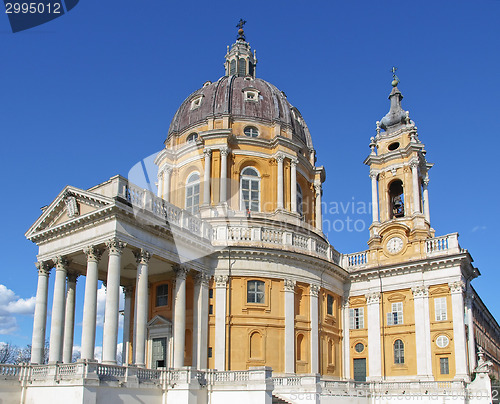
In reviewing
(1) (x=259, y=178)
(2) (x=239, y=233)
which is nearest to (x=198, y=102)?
(1) (x=259, y=178)

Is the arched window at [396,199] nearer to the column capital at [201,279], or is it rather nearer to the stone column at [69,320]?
the column capital at [201,279]

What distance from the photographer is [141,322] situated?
2436 centimetres

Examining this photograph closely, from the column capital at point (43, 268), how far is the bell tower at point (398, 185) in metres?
19.8

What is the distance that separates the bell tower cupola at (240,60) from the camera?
44.3 meters

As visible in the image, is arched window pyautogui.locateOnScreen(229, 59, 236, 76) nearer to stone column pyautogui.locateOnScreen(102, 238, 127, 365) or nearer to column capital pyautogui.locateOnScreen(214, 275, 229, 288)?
column capital pyautogui.locateOnScreen(214, 275, 229, 288)

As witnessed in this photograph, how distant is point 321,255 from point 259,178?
277 inches

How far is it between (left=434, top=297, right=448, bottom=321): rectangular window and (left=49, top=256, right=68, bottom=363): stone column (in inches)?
804

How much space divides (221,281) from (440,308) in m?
12.9

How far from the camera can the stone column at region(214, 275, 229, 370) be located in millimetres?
28484

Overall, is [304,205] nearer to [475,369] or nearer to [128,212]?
[475,369]

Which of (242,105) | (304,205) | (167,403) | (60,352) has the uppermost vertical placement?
(242,105)

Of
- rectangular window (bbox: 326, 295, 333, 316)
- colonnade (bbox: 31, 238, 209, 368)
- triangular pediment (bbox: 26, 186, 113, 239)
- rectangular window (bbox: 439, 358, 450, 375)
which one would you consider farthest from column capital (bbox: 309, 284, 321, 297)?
triangular pediment (bbox: 26, 186, 113, 239)

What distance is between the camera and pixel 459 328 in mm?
31078

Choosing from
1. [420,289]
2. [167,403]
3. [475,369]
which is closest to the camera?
[167,403]
